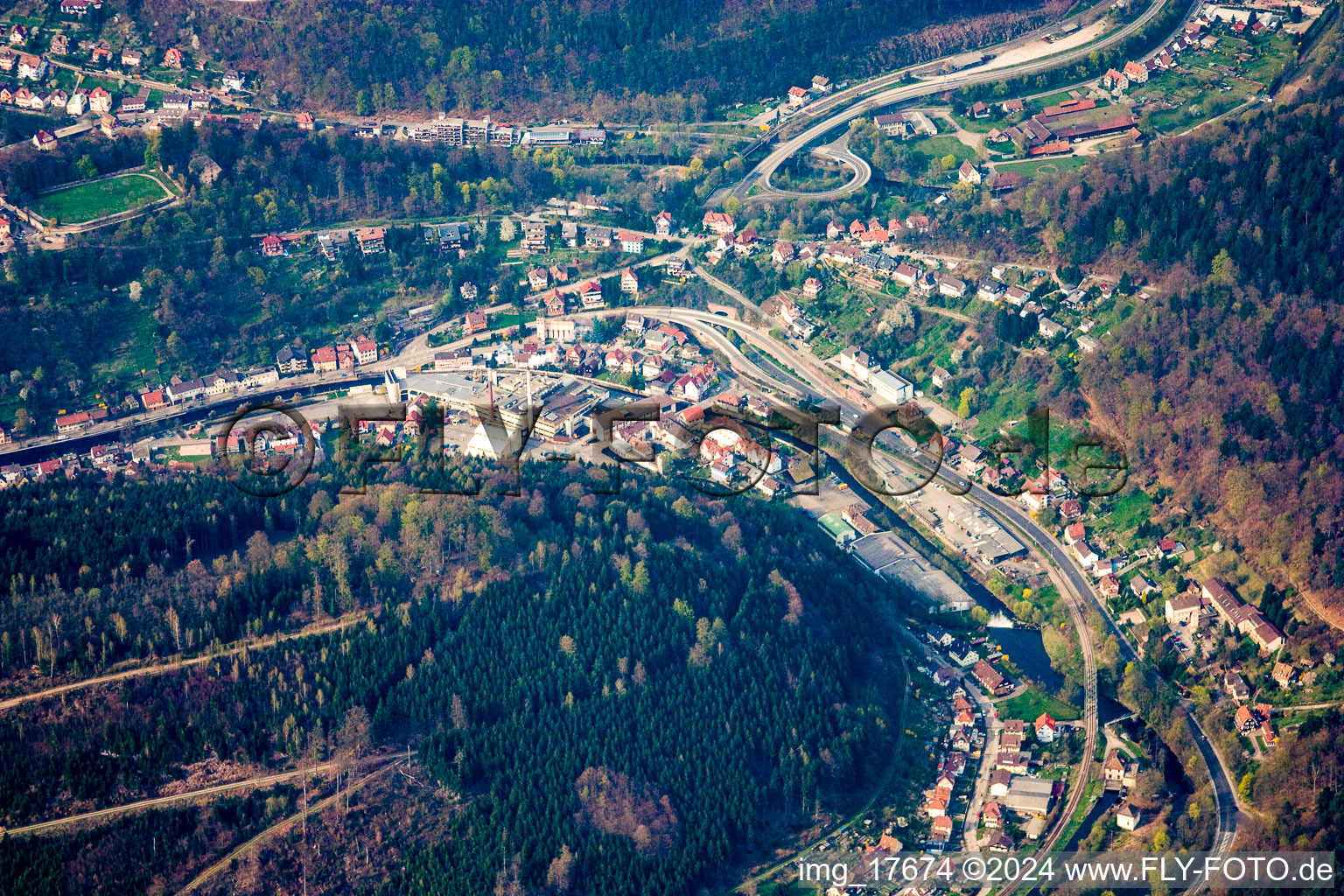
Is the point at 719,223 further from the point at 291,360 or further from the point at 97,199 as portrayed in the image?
the point at 97,199

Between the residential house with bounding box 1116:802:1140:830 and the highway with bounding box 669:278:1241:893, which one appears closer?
the residential house with bounding box 1116:802:1140:830

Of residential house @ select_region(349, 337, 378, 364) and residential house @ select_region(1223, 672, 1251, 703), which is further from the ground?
residential house @ select_region(349, 337, 378, 364)

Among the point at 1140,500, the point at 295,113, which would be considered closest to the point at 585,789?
the point at 1140,500

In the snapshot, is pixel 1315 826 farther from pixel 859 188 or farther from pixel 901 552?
pixel 859 188

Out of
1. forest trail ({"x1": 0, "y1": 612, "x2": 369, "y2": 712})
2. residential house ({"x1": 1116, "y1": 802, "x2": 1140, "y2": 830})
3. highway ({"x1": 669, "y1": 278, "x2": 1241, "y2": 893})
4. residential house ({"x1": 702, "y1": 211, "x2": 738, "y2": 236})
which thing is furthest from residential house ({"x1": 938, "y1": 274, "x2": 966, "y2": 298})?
forest trail ({"x1": 0, "y1": 612, "x2": 369, "y2": 712})

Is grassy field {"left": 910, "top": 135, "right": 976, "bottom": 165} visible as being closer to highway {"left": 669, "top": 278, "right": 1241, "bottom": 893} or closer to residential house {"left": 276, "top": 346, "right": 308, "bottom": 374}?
highway {"left": 669, "top": 278, "right": 1241, "bottom": 893}

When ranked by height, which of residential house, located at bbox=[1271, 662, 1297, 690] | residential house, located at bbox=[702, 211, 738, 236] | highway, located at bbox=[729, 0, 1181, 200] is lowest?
residential house, located at bbox=[1271, 662, 1297, 690]

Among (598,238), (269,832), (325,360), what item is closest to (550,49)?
(598,238)

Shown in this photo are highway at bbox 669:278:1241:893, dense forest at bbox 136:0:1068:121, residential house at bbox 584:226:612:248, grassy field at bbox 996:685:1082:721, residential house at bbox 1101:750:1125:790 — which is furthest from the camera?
dense forest at bbox 136:0:1068:121
